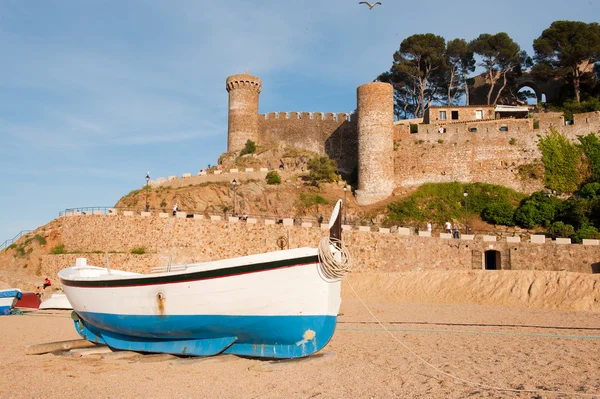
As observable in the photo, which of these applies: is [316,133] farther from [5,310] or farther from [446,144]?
[5,310]

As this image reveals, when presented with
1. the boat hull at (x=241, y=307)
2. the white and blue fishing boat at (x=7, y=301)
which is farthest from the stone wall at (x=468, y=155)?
the boat hull at (x=241, y=307)

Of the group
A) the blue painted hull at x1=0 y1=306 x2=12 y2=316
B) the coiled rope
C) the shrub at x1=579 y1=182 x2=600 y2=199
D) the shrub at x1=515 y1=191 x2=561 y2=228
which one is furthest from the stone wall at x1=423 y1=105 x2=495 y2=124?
the coiled rope

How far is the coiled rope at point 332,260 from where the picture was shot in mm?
8234

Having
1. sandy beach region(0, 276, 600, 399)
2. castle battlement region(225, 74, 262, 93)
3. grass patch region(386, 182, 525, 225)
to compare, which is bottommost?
sandy beach region(0, 276, 600, 399)

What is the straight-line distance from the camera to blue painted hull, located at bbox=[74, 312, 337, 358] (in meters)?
8.41

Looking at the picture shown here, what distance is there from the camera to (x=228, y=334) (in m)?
8.81

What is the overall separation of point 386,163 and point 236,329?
2679 centimetres

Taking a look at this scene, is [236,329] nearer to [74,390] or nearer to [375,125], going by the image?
[74,390]

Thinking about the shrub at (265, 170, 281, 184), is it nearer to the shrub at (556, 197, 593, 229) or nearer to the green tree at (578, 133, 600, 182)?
the shrub at (556, 197, 593, 229)

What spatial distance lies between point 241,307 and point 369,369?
7.40 ft

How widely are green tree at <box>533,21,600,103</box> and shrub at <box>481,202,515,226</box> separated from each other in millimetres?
13460

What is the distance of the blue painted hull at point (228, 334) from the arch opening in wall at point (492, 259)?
54.9 ft

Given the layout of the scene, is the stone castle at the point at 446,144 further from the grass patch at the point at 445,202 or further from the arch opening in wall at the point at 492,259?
the arch opening in wall at the point at 492,259

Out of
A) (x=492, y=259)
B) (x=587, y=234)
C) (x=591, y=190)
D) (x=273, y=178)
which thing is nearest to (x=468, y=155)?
(x=591, y=190)
